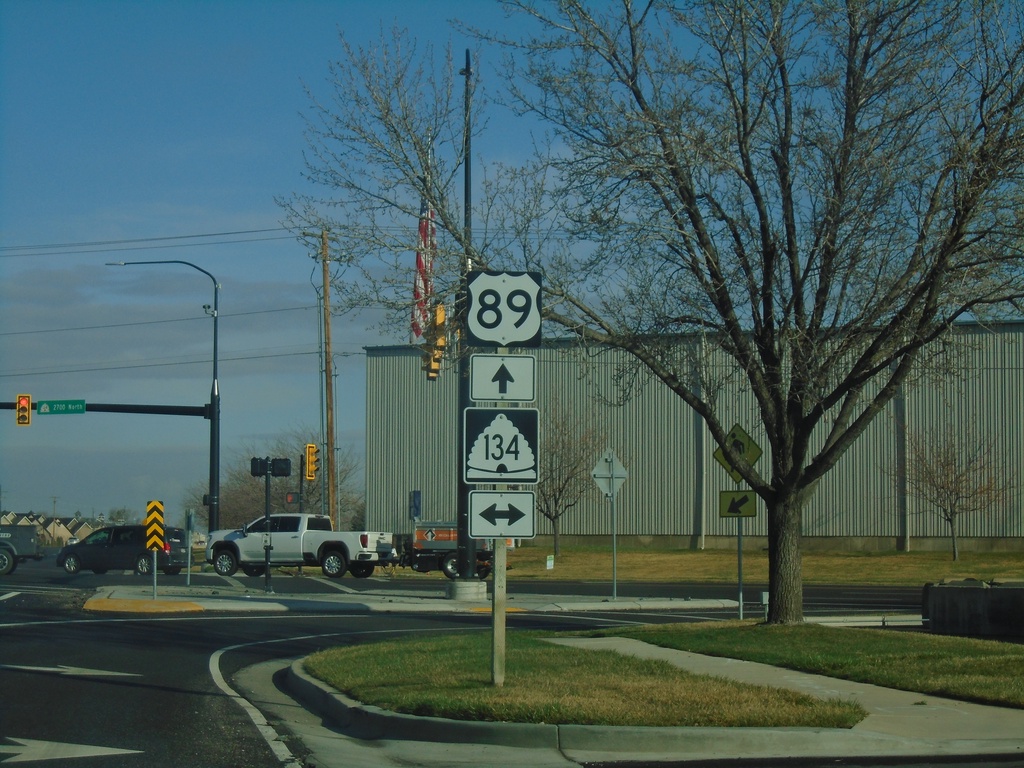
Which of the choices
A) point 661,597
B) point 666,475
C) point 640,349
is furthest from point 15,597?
point 666,475

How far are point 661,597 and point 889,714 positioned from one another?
1852 centimetres

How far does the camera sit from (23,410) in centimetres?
3762

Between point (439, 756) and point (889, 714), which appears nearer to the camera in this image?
point (439, 756)

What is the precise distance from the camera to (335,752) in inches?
348

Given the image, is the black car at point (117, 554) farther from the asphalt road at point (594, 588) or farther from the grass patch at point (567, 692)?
the grass patch at point (567, 692)

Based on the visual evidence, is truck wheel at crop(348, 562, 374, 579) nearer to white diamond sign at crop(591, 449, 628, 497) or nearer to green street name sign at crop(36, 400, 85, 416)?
green street name sign at crop(36, 400, 85, 416)

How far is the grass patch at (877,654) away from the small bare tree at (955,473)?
2844 cm

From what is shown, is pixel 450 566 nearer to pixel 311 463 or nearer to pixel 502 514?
pixel 311 463

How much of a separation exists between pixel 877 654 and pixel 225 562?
26.4 metres

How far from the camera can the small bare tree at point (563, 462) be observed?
48344 millimetres

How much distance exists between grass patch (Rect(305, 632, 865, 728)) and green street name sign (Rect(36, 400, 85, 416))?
26.5 m

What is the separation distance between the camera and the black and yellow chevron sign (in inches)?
1004

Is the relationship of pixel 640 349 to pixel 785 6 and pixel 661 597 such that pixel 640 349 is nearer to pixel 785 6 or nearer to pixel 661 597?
pixel 785 6

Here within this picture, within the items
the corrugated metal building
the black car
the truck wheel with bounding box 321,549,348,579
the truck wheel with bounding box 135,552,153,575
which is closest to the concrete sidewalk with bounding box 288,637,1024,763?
the truck wheel with bounding box 321,549,348,579
